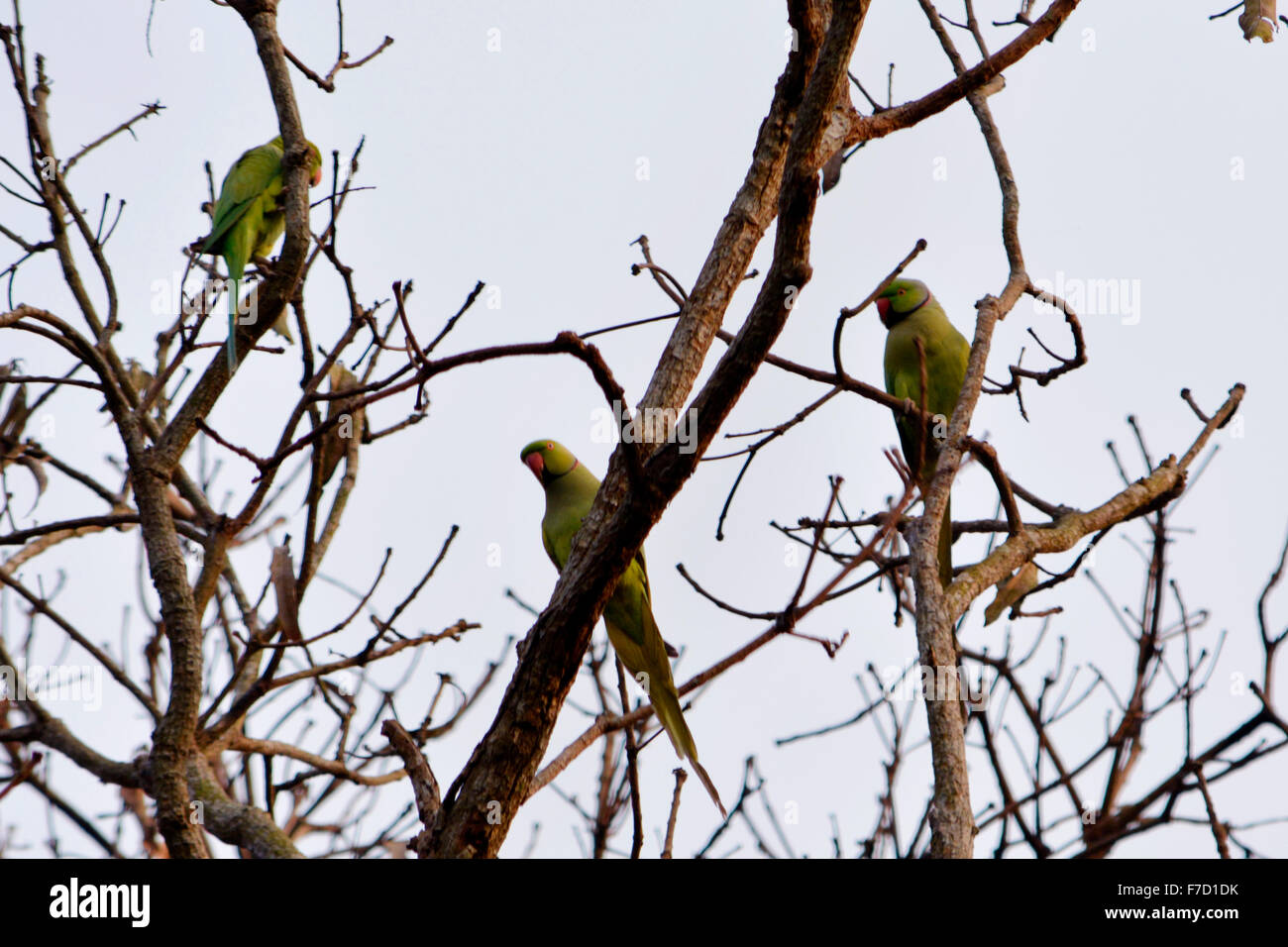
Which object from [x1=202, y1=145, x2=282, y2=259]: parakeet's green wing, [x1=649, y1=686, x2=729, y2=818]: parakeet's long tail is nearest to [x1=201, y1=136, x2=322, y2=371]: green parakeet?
[x1=202, y1=145, x2=282, y2=259]: parakeet's green wing

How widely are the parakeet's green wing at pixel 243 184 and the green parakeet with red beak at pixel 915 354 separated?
10.2ft

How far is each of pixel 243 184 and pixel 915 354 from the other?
10.8 ft

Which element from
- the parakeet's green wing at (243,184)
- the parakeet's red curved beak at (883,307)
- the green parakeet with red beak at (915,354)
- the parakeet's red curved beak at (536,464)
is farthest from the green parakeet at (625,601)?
the parakeet's red curved beak at (883,307)

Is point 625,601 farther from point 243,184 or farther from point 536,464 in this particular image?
point 243,184

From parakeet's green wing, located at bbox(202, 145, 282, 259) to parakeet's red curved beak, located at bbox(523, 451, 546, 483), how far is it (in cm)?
167

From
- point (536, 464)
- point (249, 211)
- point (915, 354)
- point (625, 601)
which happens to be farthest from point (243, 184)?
point (915, 354)

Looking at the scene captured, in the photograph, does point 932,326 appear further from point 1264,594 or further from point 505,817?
point 505,817

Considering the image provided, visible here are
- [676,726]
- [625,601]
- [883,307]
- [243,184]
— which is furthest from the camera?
[883,307]

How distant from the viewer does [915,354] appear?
16.6ft

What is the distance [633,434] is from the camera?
1.95 meters

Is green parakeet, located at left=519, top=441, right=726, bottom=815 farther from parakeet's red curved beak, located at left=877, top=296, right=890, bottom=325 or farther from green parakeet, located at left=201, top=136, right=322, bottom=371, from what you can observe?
parakeet's red curved beak, located at left=877, top=296, right=890, bottom=325

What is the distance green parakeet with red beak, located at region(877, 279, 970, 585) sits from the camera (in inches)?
199

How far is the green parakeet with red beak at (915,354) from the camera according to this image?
5.05 meters
